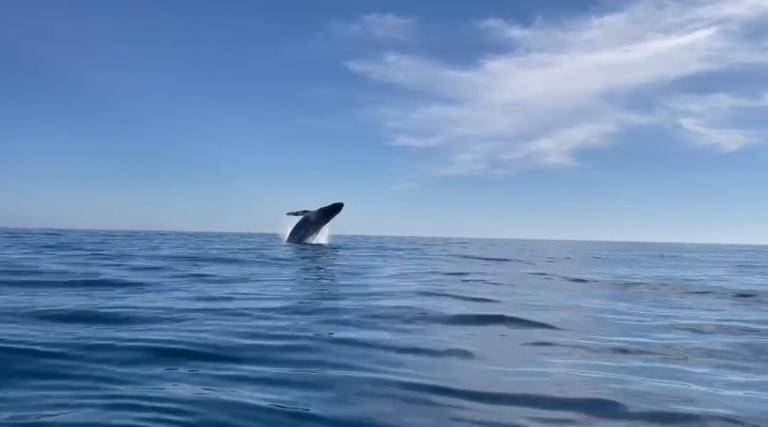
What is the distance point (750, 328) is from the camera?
14961 millimetres

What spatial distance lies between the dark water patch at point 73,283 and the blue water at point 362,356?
84mm

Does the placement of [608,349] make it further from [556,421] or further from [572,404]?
[556,421]

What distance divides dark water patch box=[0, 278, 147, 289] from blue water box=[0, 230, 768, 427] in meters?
0.08

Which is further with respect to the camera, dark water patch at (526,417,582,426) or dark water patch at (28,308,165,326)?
dark water patch at (28,308,165,326)

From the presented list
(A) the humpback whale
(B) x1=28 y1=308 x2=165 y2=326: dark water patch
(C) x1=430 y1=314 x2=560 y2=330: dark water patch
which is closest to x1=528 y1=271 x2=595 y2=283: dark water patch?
(C) x1=430 y1=314 x2=560 y2=330: dark water patch

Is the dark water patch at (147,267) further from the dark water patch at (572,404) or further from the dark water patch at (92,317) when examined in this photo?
the dark water patch at (572,404)

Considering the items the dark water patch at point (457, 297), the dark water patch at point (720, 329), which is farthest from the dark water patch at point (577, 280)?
the dark water patch at point (720, 329)

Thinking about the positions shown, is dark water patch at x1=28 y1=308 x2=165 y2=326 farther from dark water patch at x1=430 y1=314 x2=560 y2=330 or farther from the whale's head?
the whale's head

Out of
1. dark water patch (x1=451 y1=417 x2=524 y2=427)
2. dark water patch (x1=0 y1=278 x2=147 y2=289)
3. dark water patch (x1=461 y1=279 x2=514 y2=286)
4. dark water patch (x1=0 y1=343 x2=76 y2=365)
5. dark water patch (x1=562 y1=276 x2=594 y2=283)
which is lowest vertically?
dark water patch (x1=451 y1=417 x2=524 y2=427)

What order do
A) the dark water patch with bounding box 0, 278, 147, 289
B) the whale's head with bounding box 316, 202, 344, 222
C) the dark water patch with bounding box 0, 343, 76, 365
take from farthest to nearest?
the whale's head with bounding box 316, 202, 344, 222 < the dark water patch with bounding box 0, 278, 147, 289 < the dark water patch with bounding box 0, 343, 76, 365

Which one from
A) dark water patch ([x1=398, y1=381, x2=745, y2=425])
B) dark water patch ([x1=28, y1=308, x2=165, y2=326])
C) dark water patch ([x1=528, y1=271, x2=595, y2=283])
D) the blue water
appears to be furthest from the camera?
dark water patch ([x1=528, y1=271, x2=595, y2=283])

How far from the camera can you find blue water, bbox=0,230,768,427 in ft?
24.6

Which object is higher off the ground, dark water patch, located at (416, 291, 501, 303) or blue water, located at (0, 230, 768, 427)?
dark water patch, located at (416, 291, 501, 303)

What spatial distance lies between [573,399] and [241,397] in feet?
14.0
